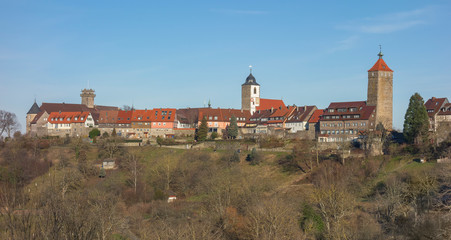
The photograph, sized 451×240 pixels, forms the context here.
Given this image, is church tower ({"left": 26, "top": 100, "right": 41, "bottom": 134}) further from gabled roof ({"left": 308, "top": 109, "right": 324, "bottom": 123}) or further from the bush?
gabled roof ({"left": 308, "top": 109, "right": 324, "bottom": 123})

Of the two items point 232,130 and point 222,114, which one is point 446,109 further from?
point 222,114

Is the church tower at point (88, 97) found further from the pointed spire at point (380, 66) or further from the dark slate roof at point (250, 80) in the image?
the pointed spire at point (380, 66)

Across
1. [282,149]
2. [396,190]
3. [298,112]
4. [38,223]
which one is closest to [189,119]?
[298,112]

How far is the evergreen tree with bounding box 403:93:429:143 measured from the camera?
59844 millimetres

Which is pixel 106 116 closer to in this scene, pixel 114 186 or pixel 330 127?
pixel 114 186

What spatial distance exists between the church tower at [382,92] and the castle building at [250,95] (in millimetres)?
25705

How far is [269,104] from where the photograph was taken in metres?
94.4

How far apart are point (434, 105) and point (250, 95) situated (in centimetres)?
3274

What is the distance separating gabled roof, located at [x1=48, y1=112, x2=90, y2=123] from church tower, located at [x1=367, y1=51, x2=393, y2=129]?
150ft

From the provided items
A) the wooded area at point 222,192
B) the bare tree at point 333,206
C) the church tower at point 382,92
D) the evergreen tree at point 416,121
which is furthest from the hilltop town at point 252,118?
the bare tree at point 333,206

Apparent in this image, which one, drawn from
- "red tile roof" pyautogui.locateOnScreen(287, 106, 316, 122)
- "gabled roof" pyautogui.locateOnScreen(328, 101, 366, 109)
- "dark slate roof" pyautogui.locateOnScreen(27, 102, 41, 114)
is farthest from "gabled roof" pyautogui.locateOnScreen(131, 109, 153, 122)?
"gabled roof" pyautogui.locateOnScreen(328, 101, 366, 109)

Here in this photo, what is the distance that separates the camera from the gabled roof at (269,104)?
93.3m

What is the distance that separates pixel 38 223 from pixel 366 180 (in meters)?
34.8

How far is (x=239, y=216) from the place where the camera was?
45.1 meters
